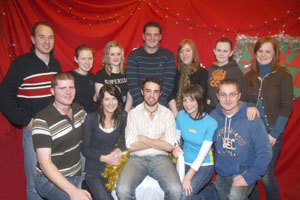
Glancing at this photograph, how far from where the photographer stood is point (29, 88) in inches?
98.9

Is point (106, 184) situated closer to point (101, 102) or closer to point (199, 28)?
point (101, 102)

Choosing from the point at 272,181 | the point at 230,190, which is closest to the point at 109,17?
the point at 230,190

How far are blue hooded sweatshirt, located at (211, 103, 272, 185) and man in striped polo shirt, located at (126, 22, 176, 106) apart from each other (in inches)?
38.4

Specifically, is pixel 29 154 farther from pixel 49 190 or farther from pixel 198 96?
pixel 198 96

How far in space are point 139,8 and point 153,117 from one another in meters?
2.23

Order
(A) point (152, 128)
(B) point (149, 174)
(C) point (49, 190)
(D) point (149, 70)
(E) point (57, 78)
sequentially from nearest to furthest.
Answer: (C) point (49, 190) → (E) point (57, 78) → (B) point (149, 174) → (A) point (152, 128) → (D) point (149, 70)

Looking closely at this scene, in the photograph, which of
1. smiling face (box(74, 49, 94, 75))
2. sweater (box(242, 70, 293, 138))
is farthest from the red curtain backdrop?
sweater (box(242, 70, 293, 138))

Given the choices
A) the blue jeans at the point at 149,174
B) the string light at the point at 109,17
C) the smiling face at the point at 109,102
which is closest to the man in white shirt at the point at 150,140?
the blue jeans at the point at 149,174

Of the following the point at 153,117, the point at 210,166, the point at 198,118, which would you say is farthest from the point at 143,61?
the point at 210,166

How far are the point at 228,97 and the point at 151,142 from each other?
1.08 m

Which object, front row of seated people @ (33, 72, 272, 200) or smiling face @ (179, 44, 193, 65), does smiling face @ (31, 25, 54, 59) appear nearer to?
front row of seated people @ (33, 72, 272, 200)

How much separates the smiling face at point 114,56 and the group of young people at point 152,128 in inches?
26.2

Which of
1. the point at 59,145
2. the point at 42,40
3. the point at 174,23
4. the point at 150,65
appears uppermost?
the point at 174,23

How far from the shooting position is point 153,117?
8.77 feet
